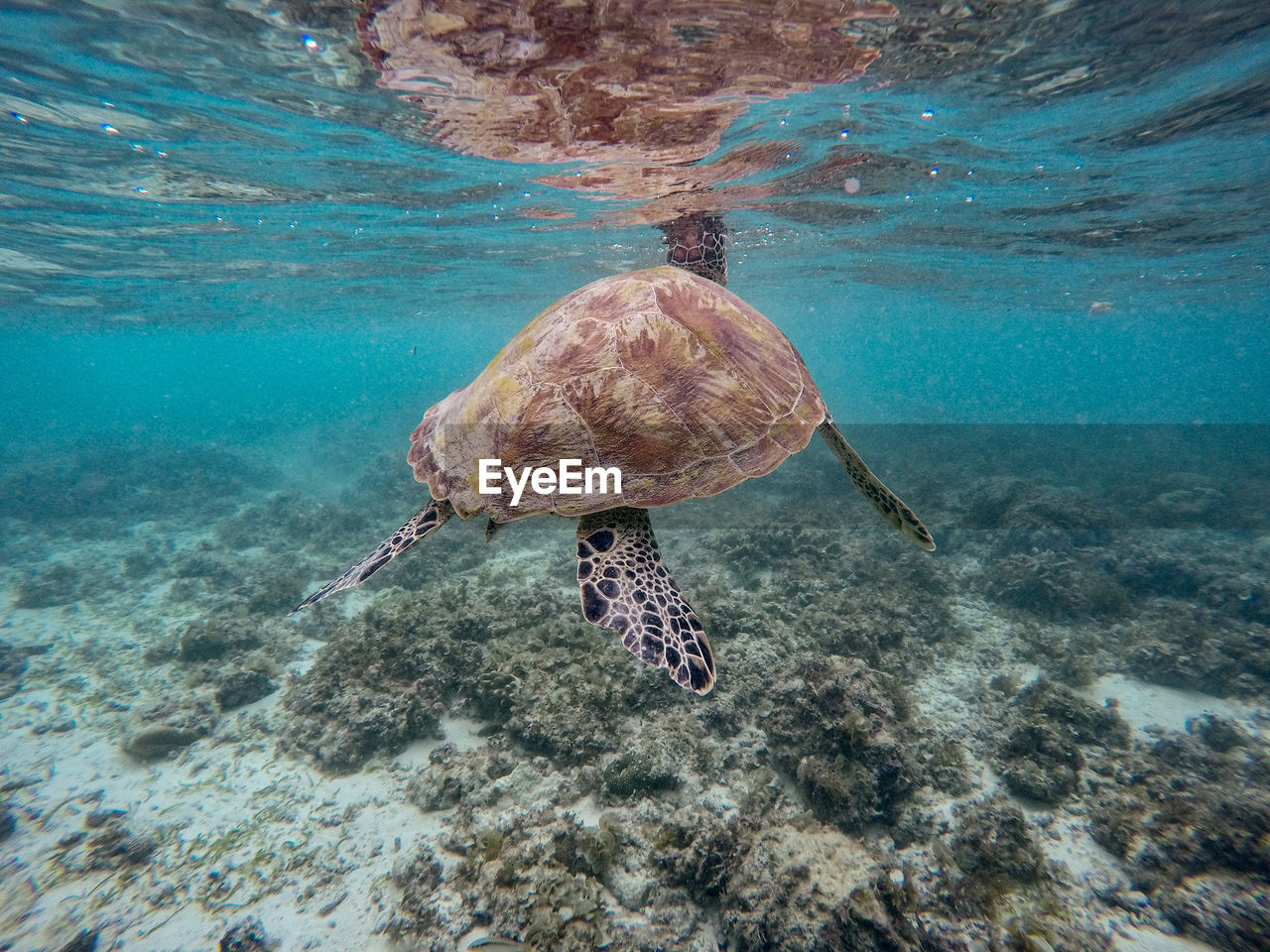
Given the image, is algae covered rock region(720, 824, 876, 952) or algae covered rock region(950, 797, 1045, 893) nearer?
algae covered rock region(720, 824, 876, 952)

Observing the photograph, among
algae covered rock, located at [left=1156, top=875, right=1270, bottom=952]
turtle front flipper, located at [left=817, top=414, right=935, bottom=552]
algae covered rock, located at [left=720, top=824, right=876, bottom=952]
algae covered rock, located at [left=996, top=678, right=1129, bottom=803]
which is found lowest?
algae covered rock, located at [left=996, top=678, right=1129, bottom=803]

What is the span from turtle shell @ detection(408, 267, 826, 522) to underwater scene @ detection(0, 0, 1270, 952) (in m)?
0.03

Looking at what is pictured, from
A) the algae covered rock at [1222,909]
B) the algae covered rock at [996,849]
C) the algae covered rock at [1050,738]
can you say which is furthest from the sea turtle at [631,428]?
the algae covered rock at [1222,909]

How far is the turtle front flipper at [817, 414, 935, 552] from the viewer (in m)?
4.42

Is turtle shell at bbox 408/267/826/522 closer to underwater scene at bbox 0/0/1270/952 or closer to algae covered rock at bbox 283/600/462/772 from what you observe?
underwater scene at bbox 0/0/1270/952

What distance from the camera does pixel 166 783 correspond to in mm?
5945

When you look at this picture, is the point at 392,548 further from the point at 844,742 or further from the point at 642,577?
the point at 844,742

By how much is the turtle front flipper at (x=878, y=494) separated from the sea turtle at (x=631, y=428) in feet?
0.17

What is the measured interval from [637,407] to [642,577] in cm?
123

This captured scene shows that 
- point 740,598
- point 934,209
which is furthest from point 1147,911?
point 934,209

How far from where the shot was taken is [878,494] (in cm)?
466

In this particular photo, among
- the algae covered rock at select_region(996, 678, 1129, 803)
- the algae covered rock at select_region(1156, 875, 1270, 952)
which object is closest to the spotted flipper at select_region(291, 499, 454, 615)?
the algae covered rock at select_region(996, 678, 1129, 803)

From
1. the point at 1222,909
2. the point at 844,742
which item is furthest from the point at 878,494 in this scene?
the point at 1222,909

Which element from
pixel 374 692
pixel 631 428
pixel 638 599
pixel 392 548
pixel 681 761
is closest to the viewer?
pixel 638 599
